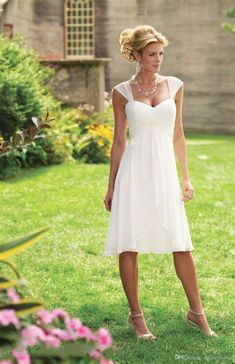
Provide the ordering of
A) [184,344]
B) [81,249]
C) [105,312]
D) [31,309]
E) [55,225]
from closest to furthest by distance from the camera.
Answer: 1. [31,309]
2. [184,344]
3. [105,312]
4. [81,249]
5. [55,225]

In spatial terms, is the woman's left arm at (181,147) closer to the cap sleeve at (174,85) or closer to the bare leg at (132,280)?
the cap sleeve at (174,85)

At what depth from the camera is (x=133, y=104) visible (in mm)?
4848

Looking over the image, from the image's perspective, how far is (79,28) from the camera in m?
30.8

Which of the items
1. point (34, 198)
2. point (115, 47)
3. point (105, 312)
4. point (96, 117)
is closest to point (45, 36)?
point (115, 47)

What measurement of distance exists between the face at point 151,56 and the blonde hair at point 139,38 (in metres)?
0.03

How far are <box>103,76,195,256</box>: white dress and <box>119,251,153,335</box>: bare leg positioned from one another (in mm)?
95


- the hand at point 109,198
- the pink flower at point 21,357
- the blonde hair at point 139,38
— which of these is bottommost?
the hand at point 109,198

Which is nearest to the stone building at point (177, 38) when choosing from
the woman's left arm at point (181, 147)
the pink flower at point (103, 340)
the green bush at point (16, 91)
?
the green bush at point (16, 91)

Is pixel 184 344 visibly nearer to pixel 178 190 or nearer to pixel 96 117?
pixel 178 190

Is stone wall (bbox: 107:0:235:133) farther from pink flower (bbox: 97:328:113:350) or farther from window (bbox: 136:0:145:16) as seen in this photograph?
pink flower (bbox: 97:328:113:350)

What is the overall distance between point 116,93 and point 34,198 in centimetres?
562

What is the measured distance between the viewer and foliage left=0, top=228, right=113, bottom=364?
216cm

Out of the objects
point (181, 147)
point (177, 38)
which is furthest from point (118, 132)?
point (177, 38)

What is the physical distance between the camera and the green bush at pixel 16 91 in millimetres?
12984
